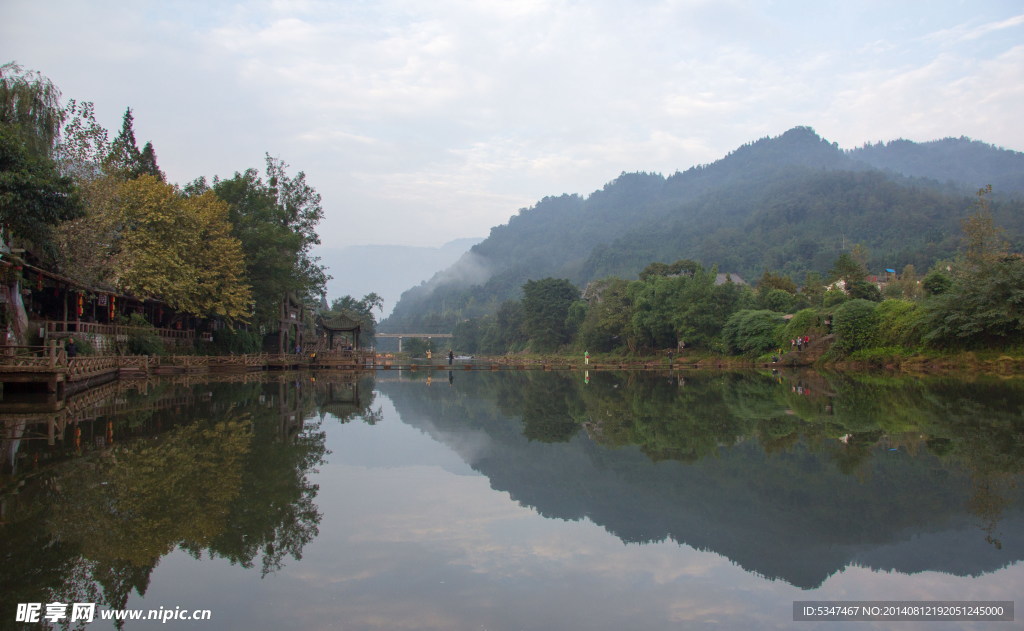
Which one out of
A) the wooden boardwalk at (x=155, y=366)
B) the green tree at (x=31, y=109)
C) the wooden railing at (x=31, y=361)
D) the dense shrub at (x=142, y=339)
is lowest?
the wooden boardwalk at (x=155, y=366)

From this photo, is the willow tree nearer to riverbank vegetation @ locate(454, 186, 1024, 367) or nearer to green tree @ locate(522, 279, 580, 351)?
riverbank vegetation @ locate(454, 186, 1024, 367)

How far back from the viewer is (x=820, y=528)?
23.6ft

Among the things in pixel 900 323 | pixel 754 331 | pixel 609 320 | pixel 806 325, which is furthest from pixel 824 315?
pixel 609 320

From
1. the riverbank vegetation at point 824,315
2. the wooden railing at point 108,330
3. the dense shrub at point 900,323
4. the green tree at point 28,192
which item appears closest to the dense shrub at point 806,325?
the riverbank vegetation at point 824,315

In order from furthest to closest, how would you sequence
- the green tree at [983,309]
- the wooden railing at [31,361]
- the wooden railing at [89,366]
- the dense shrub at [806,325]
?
the dense shrub at [806,325] < the green tree at [983,309] < the wooden railing at [89,366] < the wooden railing at [31,361]

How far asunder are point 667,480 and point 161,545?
6.38 m

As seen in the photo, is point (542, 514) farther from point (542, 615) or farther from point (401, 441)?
point (401, 441)

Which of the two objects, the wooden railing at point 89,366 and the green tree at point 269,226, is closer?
the wooden railing at point 89,366

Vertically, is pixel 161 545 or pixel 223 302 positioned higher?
pixel 223 302

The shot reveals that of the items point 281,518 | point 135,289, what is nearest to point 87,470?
point 281,518

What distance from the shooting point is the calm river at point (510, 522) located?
5465mm

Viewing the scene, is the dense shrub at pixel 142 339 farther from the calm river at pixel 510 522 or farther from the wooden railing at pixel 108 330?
the calm river at pixel 510 522

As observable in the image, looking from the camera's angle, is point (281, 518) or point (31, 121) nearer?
point (281, 518)

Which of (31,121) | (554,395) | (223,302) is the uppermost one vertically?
(31,121)
